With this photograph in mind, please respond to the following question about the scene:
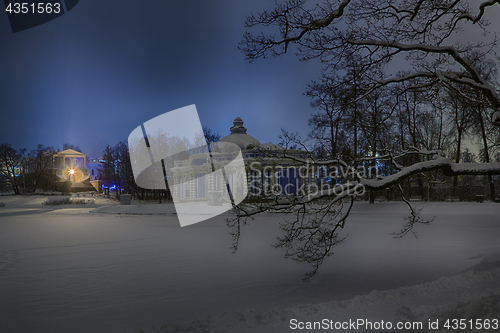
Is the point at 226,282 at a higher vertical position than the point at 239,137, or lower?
lower

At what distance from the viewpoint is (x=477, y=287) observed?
20.2 ft

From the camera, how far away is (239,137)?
1944 inches

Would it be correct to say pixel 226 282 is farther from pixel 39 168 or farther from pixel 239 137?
pixel 39 168

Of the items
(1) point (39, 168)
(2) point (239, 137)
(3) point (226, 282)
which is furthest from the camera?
(1) point (39, 168)

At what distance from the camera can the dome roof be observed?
47.5 meters

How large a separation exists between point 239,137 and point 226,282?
42.2 m

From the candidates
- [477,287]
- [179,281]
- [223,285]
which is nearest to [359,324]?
[477,287]

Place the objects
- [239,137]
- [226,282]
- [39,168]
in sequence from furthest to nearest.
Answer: [39,168]
[239,137]
[226,282]

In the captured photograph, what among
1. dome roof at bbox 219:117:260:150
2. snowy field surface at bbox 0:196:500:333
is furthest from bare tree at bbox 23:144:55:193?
snowy field surface at bbox 0:196:500:333

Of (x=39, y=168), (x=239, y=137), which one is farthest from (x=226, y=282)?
(x=39, y=168)

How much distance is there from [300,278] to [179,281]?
2803 millimetres

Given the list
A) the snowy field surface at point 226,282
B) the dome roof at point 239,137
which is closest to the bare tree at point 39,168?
the dome roof at point 239,137

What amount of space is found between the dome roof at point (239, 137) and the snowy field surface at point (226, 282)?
33423 mm

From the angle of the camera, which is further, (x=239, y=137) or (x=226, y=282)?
(x=239, y=137)
